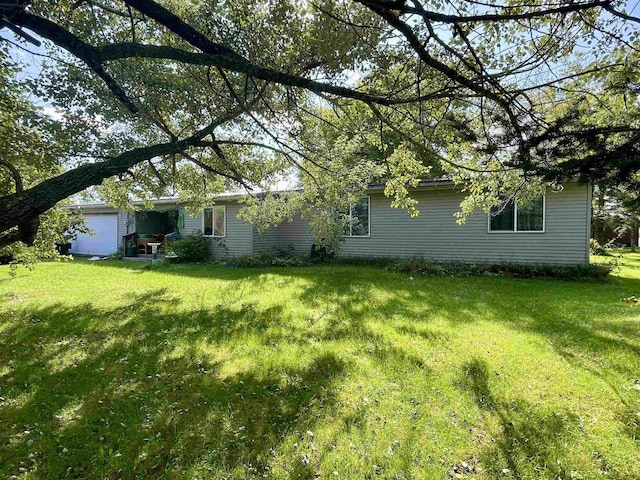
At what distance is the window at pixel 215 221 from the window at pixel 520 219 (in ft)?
33.4

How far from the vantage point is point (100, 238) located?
17891 millimetres

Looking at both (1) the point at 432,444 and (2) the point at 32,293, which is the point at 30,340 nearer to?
(2) the point at 32,293

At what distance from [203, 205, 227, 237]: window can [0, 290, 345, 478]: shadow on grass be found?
31.6 feet

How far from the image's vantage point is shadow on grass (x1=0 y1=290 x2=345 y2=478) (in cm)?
240

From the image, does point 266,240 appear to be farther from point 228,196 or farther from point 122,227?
point 122,227

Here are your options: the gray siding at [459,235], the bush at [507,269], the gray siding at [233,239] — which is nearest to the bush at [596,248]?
the bush at [507,269]

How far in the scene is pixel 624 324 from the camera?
17.4 feet

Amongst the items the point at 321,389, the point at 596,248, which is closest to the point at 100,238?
the point at 321,389

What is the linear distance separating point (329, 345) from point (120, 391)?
93.5 inches

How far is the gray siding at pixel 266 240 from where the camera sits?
13711mm

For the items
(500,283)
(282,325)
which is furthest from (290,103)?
(500,283)

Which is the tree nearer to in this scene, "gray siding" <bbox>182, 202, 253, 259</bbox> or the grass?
the grass

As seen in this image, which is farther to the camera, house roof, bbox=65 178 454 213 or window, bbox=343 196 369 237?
window, bbox=343 196 369 237

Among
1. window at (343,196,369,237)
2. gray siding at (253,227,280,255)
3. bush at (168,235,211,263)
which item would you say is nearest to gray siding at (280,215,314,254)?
gray siding at (253,227,280,255)
